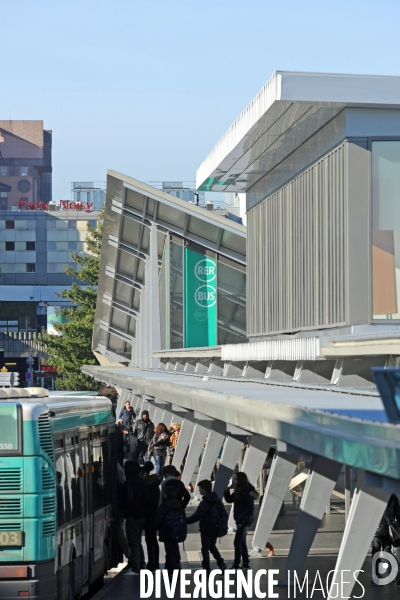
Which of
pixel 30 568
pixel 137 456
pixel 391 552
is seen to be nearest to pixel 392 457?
pixel 30 568

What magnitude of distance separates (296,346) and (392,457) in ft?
38.6

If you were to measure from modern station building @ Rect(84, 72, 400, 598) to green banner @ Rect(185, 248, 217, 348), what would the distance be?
1247 millimetres

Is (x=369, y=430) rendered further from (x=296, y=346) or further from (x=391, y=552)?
(x=296, y=346)

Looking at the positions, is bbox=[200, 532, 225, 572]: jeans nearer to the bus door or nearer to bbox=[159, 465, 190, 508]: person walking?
bbox=[159, 465, 190, 508]: person walking

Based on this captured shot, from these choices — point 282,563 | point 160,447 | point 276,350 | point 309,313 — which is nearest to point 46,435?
point 282,563

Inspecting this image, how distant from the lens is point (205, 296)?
136 ft

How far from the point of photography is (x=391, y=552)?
14930mm

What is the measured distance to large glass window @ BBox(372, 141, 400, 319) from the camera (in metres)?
20.0

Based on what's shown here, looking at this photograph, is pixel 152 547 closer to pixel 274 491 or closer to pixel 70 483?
pixel 274 491

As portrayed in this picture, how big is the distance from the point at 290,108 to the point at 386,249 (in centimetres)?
318

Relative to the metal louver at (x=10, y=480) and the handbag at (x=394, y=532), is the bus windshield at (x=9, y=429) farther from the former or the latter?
the handbag at (x=394, y=532)

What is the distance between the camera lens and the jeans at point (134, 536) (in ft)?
53.9

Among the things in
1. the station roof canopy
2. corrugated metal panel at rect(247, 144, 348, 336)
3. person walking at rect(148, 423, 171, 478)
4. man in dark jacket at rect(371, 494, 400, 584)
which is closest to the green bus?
man in dark jacket at rect(371, 494, 400, 584)

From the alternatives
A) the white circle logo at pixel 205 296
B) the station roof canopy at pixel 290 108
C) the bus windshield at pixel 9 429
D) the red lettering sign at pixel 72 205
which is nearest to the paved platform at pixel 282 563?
the bus windshield at pixel 9 429
